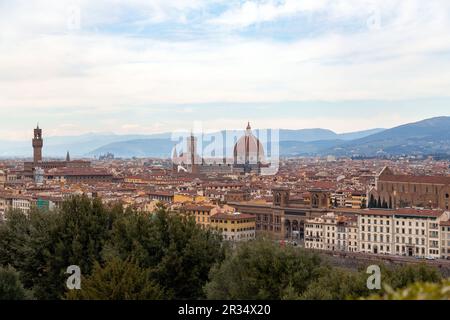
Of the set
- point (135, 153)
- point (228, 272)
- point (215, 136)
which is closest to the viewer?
point (228, 272)

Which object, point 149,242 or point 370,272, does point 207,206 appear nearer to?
point 149,242

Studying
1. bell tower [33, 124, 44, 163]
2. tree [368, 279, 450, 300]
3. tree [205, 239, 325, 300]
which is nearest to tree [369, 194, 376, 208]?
tree [205, 239, 325, 300]

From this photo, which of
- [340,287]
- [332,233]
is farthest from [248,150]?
[340,287]

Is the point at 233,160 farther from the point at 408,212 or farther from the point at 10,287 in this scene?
the point at 10,287

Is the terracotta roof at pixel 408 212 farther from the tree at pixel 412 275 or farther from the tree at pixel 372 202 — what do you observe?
the tree at pixel 412 275
